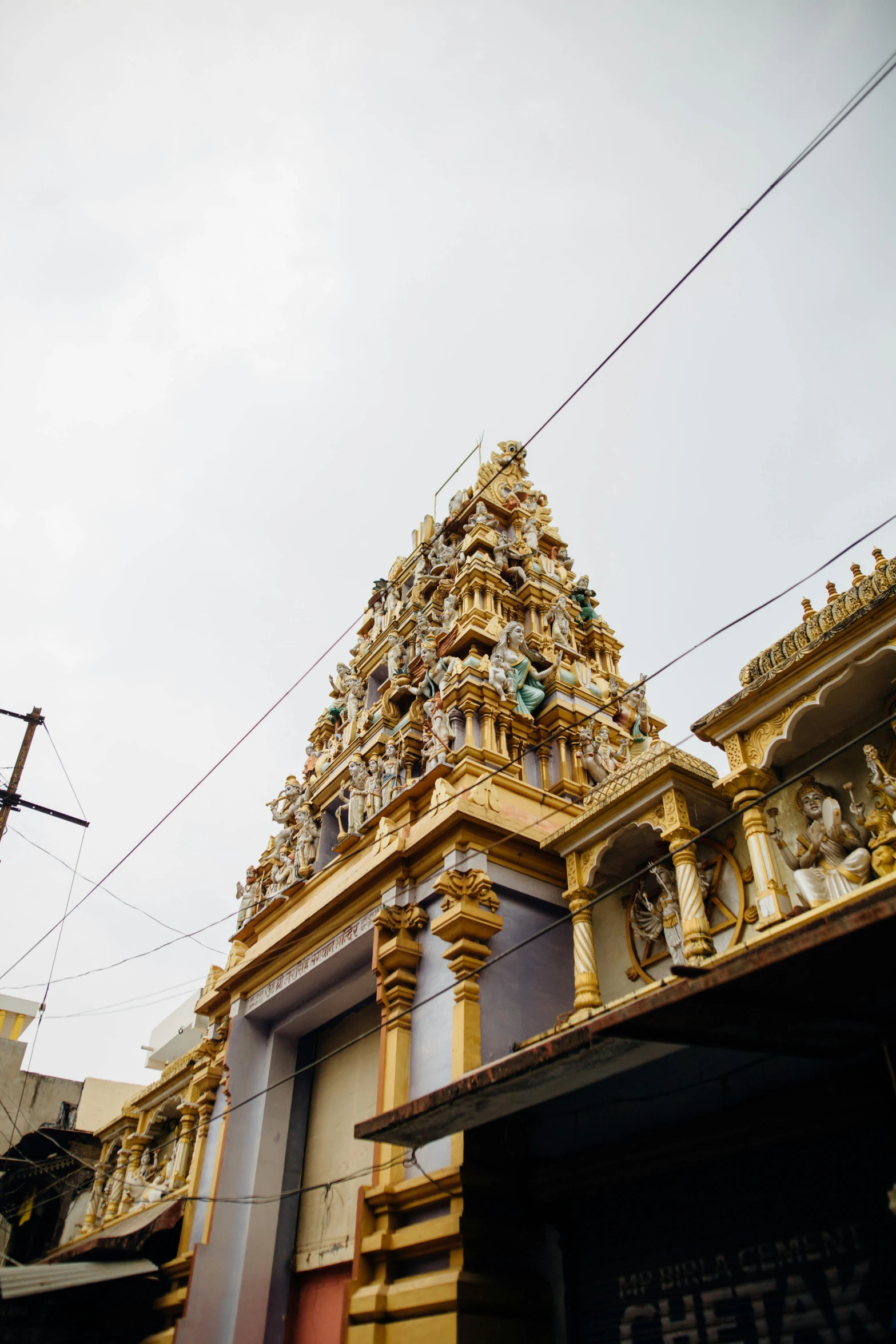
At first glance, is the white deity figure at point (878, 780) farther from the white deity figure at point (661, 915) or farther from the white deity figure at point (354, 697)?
the white deity figure at point (354, 697)

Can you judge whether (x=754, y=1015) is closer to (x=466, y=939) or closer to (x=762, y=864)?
(x=762, y=864)

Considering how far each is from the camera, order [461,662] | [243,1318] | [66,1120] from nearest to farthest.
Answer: [243,1318] < [461,662] < [66,1120]

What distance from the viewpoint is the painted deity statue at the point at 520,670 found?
1432 cm

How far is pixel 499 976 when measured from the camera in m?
10.4

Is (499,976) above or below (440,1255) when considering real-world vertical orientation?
above

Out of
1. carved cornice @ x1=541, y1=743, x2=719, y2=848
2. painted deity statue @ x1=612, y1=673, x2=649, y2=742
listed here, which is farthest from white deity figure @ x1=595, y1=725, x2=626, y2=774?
carved cornice @ x1=541, y1=743, x2=719, y2=848

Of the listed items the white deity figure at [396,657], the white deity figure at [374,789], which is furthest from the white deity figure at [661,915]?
the white deity figure at [396,657]

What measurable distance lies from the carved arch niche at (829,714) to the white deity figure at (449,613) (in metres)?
8.05

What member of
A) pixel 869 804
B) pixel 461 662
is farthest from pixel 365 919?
pixel 869 804

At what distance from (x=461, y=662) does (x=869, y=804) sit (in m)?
7.01

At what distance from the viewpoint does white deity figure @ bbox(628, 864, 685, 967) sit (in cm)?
966

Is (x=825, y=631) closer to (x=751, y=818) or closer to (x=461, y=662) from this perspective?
(x=751, y=818)

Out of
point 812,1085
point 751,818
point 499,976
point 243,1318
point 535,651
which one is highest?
point 535,651

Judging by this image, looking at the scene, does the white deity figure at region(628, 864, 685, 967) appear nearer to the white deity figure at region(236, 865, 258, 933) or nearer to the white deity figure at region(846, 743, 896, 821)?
the white deity figure at region(846, 743, 896, 821)
